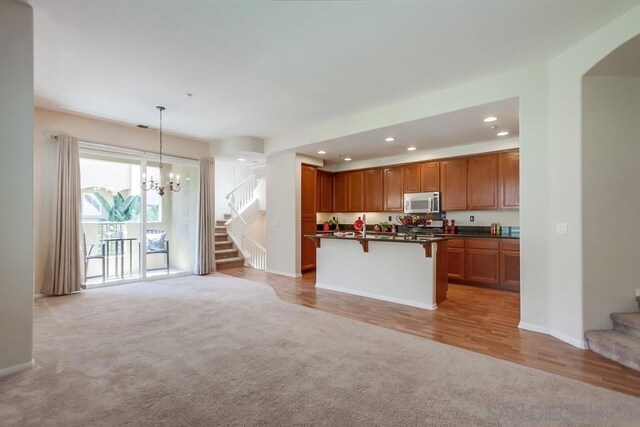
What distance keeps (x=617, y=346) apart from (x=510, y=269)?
2641 millimetres

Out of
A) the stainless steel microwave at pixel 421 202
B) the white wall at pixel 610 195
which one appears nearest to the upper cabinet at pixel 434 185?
the stainless steel microwave at pixel 421 202

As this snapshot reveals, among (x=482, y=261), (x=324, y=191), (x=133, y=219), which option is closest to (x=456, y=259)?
(x=482, y=261)

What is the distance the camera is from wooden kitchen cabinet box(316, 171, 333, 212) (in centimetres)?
775

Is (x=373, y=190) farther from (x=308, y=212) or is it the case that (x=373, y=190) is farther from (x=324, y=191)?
(x=308, y=212)

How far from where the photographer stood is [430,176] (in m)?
6.38

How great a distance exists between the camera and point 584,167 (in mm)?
3020

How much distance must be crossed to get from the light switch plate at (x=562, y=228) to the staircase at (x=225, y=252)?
6.50 meters

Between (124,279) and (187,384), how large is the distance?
455 centimetres

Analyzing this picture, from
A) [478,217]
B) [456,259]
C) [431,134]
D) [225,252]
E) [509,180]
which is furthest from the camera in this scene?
[225,252]

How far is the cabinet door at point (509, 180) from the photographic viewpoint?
17.6 ft

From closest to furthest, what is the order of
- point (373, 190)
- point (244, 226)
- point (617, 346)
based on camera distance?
point (617, 346) → point (373, 190) → point (244, 226)

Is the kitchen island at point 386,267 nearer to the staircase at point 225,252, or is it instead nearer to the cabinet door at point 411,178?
the cabinet door at point 411,178

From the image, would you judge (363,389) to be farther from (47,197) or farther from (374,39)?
(47,197)

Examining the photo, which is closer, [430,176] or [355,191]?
[430,176]
